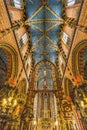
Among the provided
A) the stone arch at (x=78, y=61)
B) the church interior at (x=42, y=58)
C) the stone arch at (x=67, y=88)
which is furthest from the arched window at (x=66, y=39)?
the stone arch at (x=67, y=88)

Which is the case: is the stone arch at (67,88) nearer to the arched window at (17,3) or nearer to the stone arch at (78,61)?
the stone arch at (78,61)

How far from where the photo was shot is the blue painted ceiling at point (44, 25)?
1442cm

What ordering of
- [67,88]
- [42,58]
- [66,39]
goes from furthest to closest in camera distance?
[42,58] → [67,88] → [66,39]

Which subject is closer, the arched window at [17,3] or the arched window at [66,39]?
the arched window at [17,3]

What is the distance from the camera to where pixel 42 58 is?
21219mm

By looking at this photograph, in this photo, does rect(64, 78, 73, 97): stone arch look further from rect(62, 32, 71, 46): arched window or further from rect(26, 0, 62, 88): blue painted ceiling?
rect(26, 0, 62, 88): blue painted ceiling

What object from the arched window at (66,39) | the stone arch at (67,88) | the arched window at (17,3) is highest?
the arched window at (17,3)

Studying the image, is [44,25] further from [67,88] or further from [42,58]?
[67,88]

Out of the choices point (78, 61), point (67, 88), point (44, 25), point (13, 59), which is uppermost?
point (44, 25)

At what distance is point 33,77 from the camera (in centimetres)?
1806

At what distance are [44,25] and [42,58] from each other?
6.19 metres

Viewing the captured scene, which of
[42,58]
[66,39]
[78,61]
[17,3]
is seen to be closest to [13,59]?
[17,3]

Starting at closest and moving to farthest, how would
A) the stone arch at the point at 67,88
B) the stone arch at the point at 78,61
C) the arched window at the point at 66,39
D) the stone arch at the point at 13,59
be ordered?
the stone arch at the point at 78,61
the stone arch at the point at 13,59
the arched window at the point at 66,39
the stone arch at the point at 67,88

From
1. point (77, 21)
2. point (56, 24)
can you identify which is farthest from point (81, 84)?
point (56, 24)
